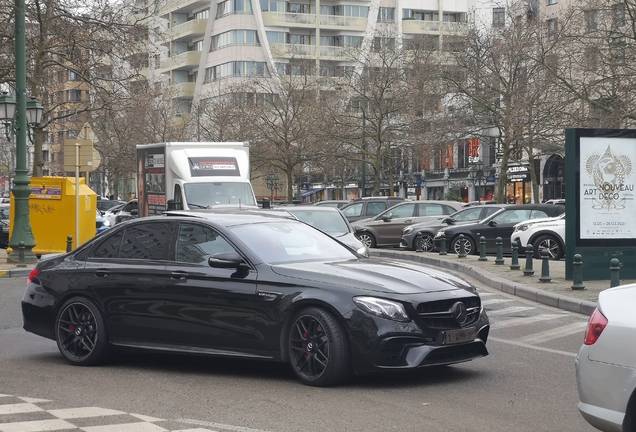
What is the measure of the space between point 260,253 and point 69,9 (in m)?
21.3

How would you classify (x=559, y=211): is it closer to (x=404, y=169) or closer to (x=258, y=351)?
(x=258, y=351)

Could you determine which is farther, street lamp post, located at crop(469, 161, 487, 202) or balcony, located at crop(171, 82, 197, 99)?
balcony, located at crop(171, 82, 197, 99)

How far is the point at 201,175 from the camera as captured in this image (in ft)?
84.5

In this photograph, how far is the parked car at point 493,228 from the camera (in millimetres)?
27594

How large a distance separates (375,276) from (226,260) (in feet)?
4.19

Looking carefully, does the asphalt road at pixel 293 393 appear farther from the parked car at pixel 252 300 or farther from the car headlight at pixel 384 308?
the car headlight at pixel 384 308

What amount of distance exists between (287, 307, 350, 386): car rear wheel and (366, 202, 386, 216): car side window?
26.7m

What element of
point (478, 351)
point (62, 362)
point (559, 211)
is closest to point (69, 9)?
point (559, 211)

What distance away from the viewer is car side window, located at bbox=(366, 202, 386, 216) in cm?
3497

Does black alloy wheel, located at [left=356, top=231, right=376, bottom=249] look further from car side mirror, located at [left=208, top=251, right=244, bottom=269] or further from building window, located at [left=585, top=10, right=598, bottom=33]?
car side mirror, located at [left=208, top=251, right=244, bottom=269]

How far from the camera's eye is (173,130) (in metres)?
67.3

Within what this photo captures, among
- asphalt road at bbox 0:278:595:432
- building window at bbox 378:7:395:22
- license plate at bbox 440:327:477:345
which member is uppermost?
building window at bbox 378:7:395:22

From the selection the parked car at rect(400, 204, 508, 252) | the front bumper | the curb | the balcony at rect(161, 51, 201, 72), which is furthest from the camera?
the balcony at rect(161, 51, 201, 72)

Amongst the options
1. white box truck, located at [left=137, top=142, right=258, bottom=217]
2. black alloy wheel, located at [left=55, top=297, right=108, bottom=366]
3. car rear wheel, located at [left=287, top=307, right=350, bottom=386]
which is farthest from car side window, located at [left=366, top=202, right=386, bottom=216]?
car rear wheel, located at [left=287, top=307, right=350, bottom=386]
